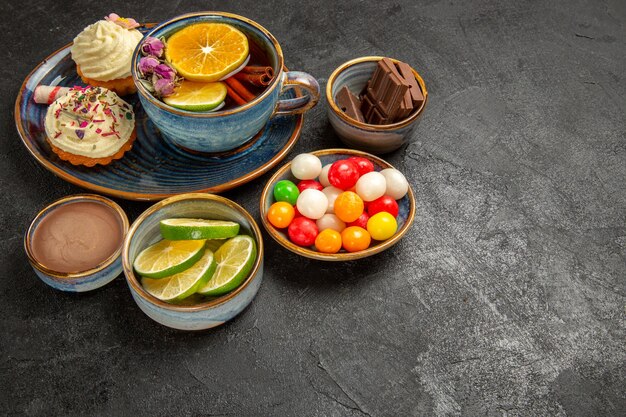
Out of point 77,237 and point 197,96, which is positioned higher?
point 197,96

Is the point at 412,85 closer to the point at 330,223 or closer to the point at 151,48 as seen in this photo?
the point at 330,223

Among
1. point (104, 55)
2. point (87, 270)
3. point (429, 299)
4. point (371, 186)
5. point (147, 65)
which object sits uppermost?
point (147, 65)

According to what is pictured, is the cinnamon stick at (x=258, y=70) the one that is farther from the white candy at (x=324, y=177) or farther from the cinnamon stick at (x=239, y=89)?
the white candy at (x=324, y=177)

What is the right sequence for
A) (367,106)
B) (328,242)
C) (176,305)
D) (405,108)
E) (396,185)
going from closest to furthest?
(176,305), (328,242), (396,185), (405,108), (367,106)

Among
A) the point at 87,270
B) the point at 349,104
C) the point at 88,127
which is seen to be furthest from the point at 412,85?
the point at 87,270

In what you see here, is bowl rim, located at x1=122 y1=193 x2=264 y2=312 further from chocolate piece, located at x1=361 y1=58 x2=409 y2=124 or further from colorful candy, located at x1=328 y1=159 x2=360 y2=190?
chocolate piece, located at x1=361 y1=58 x2=409 y2=124

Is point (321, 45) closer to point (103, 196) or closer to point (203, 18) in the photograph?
point (203, 18)

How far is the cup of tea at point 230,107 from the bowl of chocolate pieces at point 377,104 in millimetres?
129

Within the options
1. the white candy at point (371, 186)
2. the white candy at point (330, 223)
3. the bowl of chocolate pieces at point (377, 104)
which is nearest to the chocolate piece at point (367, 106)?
the bowl of chocolate pieces at point (377, 104)

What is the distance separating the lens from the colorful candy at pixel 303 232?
149cm

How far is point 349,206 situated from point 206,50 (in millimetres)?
609

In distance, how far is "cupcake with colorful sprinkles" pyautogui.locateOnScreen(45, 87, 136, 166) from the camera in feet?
5.23

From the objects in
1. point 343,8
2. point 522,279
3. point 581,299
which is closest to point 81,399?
point 522,279

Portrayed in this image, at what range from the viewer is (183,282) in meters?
1.33
